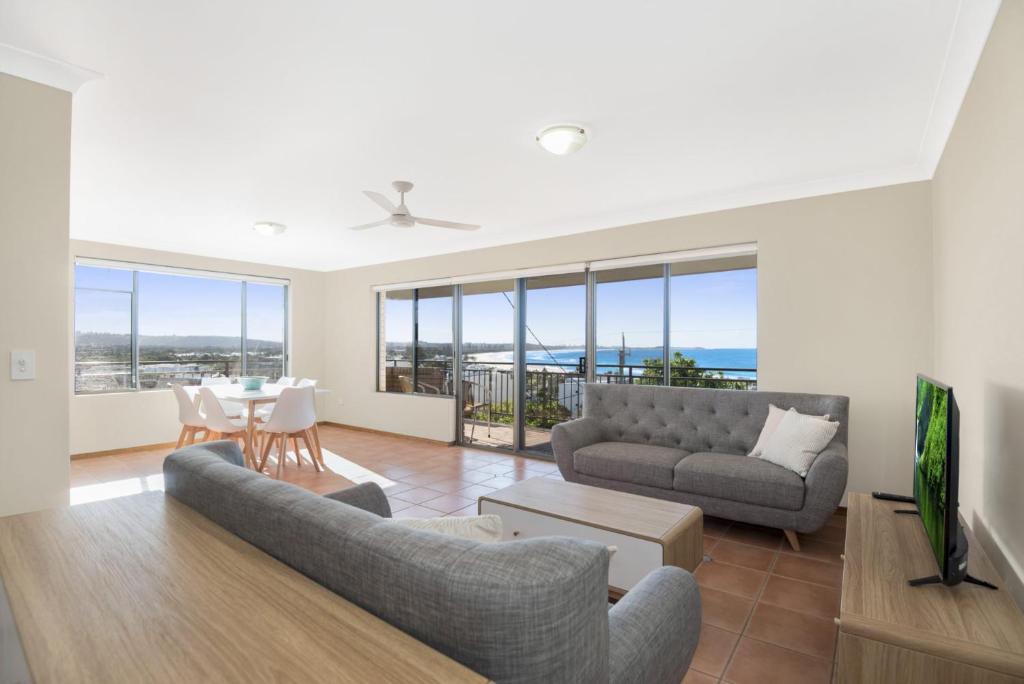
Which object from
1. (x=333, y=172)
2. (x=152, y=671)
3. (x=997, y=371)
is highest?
(x=333, y=172)

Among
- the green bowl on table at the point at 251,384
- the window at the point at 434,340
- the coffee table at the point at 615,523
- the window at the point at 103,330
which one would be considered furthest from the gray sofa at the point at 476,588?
the window at the point at 103,330

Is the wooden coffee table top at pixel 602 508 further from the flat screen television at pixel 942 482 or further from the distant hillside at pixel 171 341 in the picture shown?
the distant hillside at pixel 171 341

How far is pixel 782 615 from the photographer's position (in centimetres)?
229

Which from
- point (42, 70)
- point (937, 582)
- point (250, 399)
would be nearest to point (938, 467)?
point (937, 582)

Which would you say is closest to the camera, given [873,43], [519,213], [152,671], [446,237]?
[152,671]

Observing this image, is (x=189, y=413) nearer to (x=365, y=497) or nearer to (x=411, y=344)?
(x=411, y=344)

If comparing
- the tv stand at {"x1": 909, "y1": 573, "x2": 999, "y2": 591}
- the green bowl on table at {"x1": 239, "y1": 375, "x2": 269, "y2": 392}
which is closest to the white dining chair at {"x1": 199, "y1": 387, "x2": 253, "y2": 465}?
the green bowl on table at {"x1": 239, "y1": 375, "x2": 269, "y2": 392}

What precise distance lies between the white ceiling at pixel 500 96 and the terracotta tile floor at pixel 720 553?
240 centimetres

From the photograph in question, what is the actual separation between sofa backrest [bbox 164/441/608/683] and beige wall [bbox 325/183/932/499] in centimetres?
355

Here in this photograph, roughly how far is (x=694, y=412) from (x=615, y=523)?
1.75 meters

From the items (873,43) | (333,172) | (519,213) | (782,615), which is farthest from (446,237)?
(782,615)

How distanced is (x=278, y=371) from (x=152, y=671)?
22.9 ft

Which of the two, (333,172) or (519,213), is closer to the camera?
(333,172)

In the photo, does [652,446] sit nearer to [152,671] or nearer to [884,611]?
[884,611]
